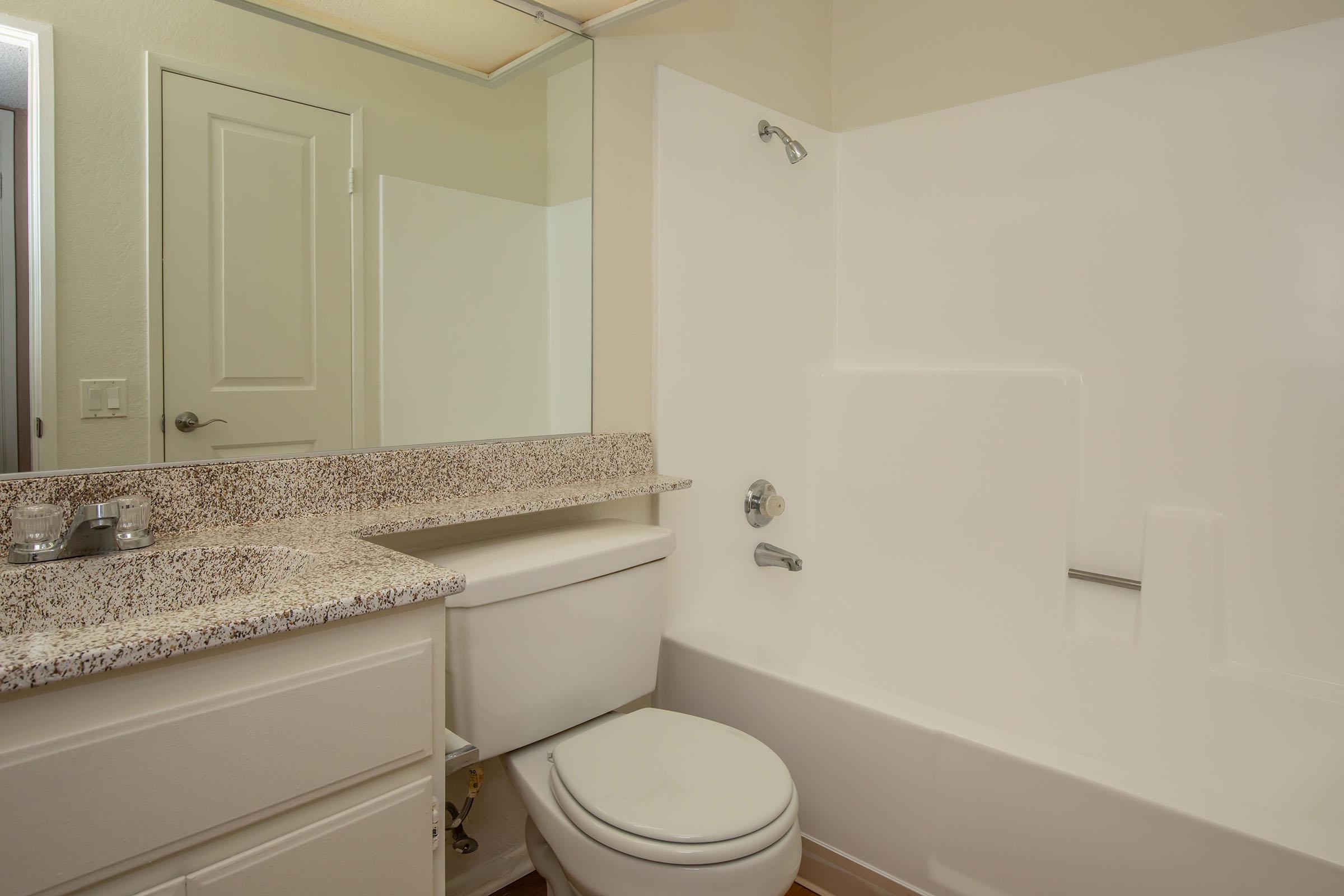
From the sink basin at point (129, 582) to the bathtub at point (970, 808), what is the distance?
3.34 ft

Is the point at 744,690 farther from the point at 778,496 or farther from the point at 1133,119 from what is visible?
the point at 1133,119

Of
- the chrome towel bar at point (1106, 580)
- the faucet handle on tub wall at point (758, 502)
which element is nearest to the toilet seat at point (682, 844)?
the faucet handle on tub wall at point (758, 502)

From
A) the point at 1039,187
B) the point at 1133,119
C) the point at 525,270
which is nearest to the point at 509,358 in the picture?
the point at 525,270

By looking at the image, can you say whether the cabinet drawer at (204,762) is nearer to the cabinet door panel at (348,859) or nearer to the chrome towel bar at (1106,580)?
the cabinet door panel at (348,859)

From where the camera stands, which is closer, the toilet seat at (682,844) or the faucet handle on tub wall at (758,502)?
the toilet seat at (682,844)

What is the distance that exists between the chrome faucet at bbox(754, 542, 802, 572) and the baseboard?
68 cm

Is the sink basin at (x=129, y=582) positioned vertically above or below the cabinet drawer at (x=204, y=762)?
above

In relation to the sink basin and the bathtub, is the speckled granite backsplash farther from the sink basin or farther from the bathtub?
the bathtub

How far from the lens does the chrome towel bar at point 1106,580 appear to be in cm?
184

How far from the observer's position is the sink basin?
93 centimetres

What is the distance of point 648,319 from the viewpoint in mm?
1894

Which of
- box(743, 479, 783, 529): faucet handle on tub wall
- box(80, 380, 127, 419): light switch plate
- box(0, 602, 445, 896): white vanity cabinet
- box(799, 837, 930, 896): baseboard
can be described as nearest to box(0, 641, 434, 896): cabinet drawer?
box(0, 602, 445, 896): white vanity cabinet

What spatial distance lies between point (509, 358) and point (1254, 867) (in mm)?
1500

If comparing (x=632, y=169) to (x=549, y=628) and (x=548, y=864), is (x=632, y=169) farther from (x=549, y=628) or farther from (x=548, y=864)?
(x=548, y=864)
